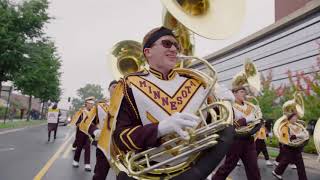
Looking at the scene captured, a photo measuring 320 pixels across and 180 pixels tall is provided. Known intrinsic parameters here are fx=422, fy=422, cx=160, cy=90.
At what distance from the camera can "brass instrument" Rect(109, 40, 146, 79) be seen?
6.54 meters

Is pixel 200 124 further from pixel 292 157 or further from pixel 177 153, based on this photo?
pixel 292 157

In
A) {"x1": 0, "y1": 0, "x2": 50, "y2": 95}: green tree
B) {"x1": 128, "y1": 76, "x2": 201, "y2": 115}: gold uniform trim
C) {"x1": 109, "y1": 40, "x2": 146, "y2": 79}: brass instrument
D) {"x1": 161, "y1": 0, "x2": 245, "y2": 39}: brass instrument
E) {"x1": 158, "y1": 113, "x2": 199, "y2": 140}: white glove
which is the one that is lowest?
{"x1": 158, "y1": 113, "x2": 199, "y2": 140}: white glove

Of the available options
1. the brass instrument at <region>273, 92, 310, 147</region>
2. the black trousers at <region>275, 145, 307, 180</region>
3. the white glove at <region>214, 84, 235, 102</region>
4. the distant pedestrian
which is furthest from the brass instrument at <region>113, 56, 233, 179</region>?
the distant pedestrian

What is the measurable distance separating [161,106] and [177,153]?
1.08ft

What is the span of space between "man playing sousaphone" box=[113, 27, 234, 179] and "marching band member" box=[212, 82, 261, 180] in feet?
10.0

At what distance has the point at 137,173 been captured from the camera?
2.36 m

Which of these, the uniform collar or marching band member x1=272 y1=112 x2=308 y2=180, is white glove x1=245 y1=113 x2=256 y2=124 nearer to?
marching band member x1=272 y1=112 x2=308 y2=180

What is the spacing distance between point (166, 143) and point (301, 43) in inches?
1338

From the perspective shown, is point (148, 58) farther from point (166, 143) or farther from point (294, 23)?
point (294, 23)

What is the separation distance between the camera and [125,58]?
22.2 ft

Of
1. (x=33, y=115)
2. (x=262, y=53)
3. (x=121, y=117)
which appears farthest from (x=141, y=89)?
(x=33, y=115)

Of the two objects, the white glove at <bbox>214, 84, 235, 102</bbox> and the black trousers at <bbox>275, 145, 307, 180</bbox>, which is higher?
the white glove at <bbox>214, 84, 235, 102</bbox>

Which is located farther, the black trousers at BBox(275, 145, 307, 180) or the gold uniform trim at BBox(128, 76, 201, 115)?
Result: the black trousers at BBox(275, 145, 307, 180)

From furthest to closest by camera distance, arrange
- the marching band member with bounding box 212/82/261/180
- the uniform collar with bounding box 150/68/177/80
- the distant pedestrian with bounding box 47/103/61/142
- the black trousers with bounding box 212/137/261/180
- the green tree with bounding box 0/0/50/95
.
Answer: the green tree with bounding box 0/0/50/95, the distant pedestrian with bounding box 47/103/61/142, the marching band member with bounding box 212/82/261/180, the black trousers with bounding box 212/137/261/180, the uniform collar with bounding box 150/68/177/80
